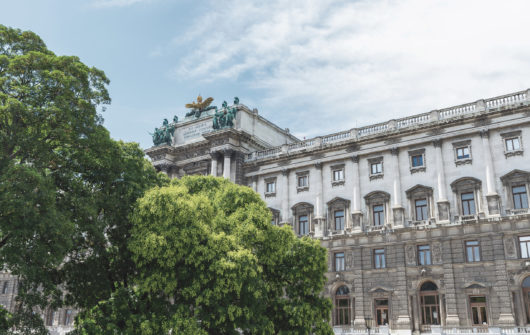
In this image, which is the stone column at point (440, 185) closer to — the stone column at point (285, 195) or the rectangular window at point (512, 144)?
the rectangular window at point (512, 144)

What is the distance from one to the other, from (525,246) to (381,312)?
12.3m

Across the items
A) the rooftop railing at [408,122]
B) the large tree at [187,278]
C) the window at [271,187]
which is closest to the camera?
the large tree at [187,278]

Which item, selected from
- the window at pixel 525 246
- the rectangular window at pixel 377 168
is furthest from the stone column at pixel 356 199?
the window at pixel 525 246

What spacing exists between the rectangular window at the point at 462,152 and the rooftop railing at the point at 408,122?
8.81 ft

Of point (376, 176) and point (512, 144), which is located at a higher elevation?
point (512, 144)

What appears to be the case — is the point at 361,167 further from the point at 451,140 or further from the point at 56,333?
the point at 56,333

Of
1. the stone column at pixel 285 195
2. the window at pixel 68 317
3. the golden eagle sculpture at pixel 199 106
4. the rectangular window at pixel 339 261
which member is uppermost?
the golden eagle sculpture at pixel 199 106

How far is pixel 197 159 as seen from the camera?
57.4 metres

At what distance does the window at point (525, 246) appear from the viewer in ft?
119

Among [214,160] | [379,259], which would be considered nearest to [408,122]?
[379,259]

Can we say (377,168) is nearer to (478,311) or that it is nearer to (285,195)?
(285,195)

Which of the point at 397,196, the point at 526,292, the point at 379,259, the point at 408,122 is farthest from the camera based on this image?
the point at 408,122

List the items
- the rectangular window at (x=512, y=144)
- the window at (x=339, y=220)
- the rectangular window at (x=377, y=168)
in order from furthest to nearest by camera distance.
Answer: the window at (x=339, y=220)
the rectangular window at (x=377, y=168)
the rectangular window at (x=512, y=144)

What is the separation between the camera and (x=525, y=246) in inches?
1433
